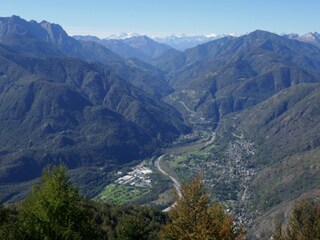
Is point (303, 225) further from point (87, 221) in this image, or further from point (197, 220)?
point (87, 221)

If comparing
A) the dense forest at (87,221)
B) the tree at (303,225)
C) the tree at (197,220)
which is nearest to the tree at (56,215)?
the dense forest at (87,221)

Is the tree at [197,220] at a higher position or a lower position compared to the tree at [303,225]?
higher

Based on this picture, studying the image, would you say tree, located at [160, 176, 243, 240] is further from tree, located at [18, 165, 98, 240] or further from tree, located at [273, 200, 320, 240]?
tree, located at [273, 200, 320, 240]

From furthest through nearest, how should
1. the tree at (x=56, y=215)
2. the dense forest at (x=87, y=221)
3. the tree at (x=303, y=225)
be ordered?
the tree at (x=303, y=225) < the dense forest at (x=87, y=221) < the tree at (x=56, y=215)

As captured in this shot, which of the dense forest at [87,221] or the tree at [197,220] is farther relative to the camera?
the tree at [197,220]

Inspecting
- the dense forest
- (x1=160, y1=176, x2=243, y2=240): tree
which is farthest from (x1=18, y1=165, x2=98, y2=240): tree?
(x1=160, y1=176, x2=243, y2=240): tree

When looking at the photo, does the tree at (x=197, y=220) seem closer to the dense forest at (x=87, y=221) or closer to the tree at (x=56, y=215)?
the dense forest at (x=87, y=221)
